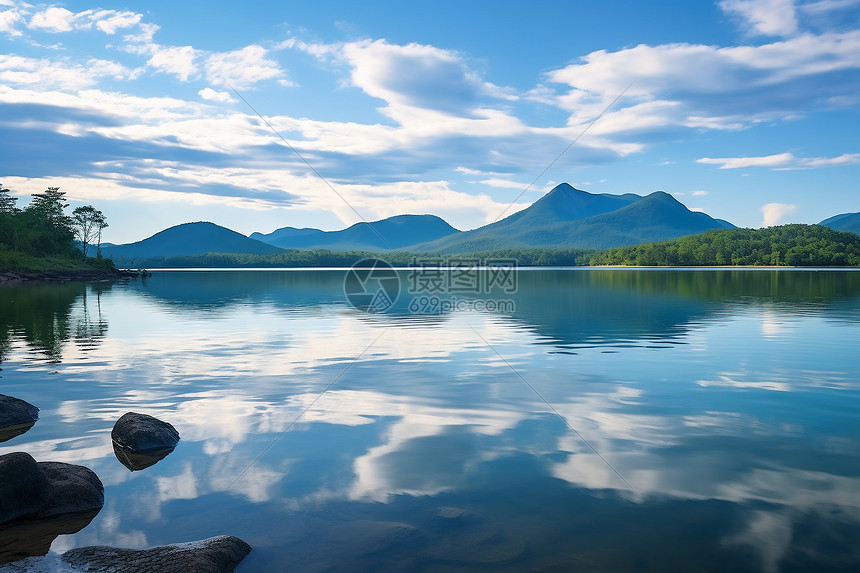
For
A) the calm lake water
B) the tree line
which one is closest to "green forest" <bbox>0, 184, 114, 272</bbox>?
the tree line

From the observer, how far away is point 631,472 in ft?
43.2

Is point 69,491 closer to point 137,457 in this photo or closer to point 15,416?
point 137,457

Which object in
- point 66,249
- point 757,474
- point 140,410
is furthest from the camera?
point 66,249

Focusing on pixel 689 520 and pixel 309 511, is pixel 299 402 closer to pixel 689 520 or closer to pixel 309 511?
pixel 309 511

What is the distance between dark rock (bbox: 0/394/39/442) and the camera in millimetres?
16781

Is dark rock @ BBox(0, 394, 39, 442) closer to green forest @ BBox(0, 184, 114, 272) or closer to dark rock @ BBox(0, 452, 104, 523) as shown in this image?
dark rock @ BBox(0, 452, 104, 523)

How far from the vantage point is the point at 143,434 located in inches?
594

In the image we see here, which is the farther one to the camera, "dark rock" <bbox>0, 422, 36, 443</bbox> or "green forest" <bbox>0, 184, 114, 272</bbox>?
"green forest" <bbox>0, 184, 114, 272</bbox>

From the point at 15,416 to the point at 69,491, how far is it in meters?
7.76

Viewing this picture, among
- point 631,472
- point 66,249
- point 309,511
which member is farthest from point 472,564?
point 66,249

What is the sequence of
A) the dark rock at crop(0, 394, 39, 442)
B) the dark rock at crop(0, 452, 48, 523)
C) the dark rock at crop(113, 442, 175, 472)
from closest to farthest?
1. the dark rock at crop(0, 452, 48, 523)
2. the dark rock at crop(113, 442, 175, 472)
3. the dark rock at crop(0, 394, 39, 442)

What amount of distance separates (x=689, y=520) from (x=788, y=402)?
1101 cm

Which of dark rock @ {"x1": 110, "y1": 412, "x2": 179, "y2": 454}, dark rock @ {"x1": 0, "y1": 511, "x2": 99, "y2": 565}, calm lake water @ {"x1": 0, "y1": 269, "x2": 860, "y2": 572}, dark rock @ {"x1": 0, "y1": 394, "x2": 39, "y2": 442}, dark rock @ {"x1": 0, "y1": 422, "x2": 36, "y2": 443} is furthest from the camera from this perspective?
dark rock @ {"x1": 0, "y1": 394, "x2": 39, "y2": 442}

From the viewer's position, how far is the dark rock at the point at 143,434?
49.2ft
